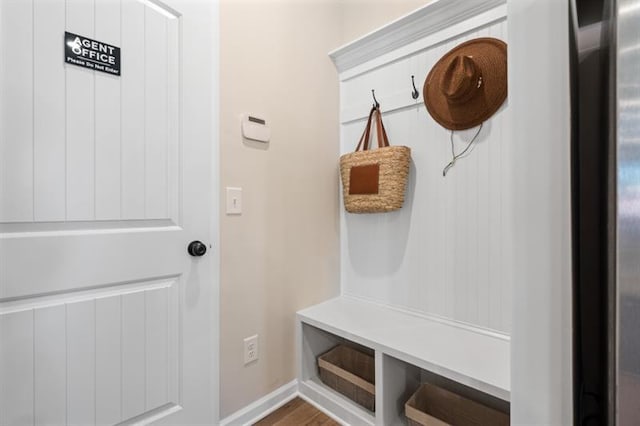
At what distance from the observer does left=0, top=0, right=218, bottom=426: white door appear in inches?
33.2

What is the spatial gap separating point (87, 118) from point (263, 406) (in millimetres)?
1438

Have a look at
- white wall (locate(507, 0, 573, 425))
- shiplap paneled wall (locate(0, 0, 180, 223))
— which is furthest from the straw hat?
shiplap paneled wall (locate(0, 0, 180, 223))

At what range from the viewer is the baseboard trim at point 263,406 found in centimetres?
134

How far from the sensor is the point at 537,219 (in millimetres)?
564

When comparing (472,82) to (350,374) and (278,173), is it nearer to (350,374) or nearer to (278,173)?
(278,173)

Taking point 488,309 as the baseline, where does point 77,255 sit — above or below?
above

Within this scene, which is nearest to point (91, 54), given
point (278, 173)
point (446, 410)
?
point (278, 173)

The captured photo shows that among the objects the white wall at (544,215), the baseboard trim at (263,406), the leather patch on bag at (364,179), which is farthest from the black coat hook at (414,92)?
the baseboard trim at (263,406)

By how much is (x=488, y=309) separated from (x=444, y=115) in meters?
0.91

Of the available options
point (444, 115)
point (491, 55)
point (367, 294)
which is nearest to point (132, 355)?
point (367, 294)

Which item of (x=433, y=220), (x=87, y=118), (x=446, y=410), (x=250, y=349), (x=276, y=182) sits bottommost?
(x=446, y=410)

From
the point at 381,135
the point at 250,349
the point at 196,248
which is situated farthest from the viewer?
the point at 381,135

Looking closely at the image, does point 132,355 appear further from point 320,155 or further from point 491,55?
point 491,55

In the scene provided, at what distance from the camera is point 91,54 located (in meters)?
0.95
